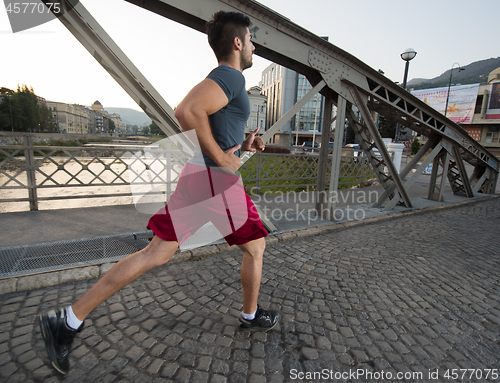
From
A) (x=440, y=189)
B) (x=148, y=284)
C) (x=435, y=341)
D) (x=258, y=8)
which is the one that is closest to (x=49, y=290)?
(x=148, y=284)

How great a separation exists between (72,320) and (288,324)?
1485 millimetres

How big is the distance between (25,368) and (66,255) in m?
1.66

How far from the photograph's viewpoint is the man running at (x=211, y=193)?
59.8 inches

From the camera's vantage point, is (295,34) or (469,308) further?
(295,34)

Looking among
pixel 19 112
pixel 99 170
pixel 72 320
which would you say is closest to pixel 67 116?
pixel 19 112

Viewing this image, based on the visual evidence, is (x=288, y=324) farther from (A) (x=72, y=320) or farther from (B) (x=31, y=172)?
(B) (x=31, y=172)

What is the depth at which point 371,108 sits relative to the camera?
17.6 feet

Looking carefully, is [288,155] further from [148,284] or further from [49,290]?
[49,290]

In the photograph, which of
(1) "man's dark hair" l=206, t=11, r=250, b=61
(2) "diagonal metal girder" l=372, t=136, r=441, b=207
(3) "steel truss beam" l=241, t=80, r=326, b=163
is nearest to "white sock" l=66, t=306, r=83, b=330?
(1) "man's dark hair" l=206, t=11, r=250, b=61

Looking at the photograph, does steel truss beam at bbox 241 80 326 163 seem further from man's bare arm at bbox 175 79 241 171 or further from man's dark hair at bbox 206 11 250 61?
man's bare arm at bbox 175 79 241 171

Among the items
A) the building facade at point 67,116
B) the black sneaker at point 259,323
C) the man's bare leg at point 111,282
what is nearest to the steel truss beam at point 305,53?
the man's bare leg at point 111,282

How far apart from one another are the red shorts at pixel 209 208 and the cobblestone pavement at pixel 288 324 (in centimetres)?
78

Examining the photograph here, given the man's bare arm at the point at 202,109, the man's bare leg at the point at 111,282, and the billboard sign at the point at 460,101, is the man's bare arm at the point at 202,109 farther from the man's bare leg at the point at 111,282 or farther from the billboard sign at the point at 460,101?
the billboard sign at the point at 460,101

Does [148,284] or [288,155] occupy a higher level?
[288,155]
